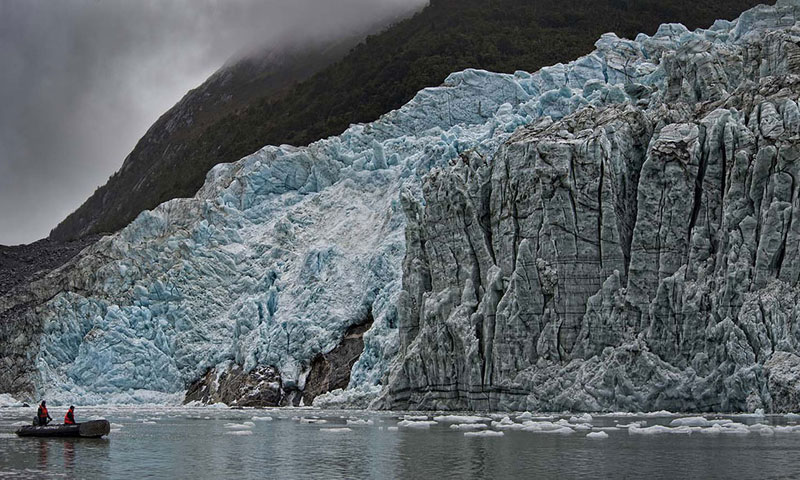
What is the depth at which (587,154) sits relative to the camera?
37.0 metres

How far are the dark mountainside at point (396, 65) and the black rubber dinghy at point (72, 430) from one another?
167ft

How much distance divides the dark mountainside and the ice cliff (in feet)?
49.4

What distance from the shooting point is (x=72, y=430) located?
28500 millimetres

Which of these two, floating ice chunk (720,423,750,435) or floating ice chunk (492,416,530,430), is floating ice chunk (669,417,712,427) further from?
floating ice chunk (492,416,530,430)

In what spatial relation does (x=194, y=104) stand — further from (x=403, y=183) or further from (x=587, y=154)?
(x=587, y=154)

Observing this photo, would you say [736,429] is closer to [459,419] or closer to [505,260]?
[459,419]

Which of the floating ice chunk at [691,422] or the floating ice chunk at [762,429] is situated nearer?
the floating ice chunk at [762,429]

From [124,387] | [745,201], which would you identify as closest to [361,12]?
[124,387]

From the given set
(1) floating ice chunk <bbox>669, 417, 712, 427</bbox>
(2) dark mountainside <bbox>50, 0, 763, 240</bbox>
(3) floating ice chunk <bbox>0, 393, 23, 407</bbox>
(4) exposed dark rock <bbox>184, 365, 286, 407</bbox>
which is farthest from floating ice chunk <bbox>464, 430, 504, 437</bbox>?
(2) dark mountainside <bbox>50, 0, 763, 240</bbox>

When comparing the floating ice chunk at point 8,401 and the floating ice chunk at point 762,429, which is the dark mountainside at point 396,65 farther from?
the floating ice chunk at point 762,429

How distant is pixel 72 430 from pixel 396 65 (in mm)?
58540

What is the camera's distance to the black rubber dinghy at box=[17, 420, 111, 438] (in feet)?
91.6

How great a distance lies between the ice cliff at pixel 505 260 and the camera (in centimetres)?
3272

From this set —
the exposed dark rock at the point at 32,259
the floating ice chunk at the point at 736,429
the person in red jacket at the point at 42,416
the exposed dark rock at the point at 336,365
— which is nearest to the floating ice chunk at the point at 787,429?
the floating ice chunk at the point at 736,429
